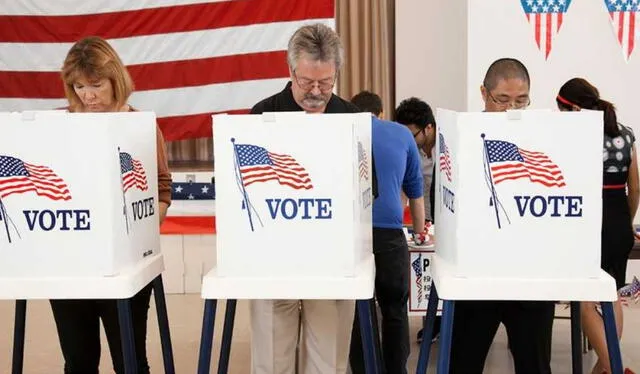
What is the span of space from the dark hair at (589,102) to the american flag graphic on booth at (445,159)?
111 cm

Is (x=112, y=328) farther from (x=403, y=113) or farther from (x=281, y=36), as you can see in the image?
(x=281, y=36)

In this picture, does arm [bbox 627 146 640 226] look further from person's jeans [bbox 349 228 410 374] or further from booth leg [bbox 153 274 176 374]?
booth leg [bbox 153 274 176 374]

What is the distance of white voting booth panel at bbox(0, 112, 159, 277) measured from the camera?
1898 millimetres

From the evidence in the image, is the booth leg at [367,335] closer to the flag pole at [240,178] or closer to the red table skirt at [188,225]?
the flag pole at [240,178]

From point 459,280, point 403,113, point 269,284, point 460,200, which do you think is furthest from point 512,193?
point 403,113

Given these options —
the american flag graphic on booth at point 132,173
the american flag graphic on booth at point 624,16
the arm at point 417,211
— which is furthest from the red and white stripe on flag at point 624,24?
the american flag graphic on booth at point 132,173

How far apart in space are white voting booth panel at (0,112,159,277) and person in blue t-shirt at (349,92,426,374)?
107 centimetres

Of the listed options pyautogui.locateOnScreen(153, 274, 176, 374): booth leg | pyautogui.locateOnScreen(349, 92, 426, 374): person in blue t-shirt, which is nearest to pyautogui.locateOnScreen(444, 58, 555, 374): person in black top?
pyautogui.locateOnScreen(349, 92, 426, 374): person in blue t-shirt

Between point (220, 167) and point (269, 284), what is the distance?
30cm

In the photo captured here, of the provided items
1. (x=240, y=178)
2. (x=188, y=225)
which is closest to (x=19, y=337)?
(x=240, y=178)

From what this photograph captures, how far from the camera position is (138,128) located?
2.12 m

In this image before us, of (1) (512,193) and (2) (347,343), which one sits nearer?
(1) (512,193)

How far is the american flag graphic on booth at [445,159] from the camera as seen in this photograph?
6.59ft

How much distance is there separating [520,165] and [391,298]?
50.3 inches
